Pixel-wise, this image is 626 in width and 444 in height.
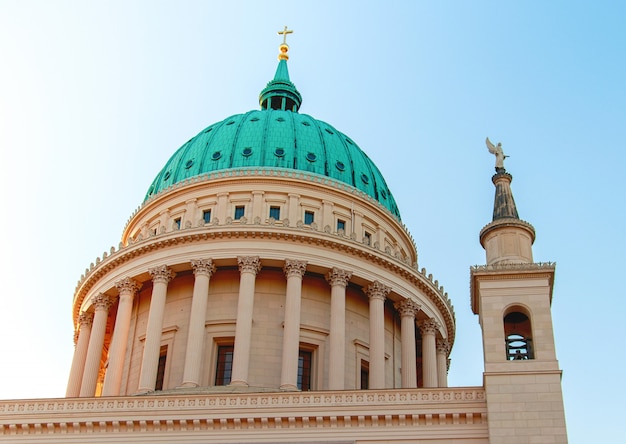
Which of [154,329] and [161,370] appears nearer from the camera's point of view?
[154,329]

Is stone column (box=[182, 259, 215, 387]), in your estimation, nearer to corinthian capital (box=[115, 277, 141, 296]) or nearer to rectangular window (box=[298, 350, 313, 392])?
corinthian capital (box=[115, 277, 141, 296])

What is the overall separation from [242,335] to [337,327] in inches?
187

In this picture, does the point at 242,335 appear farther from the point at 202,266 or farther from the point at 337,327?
the point at 337,327

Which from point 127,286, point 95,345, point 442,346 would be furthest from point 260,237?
point 442,346

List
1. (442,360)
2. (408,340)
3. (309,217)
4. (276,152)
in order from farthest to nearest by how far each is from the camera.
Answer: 1. (276,152)
2. (442,360)
3. (309,217)
4. (408,340)

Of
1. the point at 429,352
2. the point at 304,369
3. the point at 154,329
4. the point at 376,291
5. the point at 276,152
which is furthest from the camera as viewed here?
the point at 276,152

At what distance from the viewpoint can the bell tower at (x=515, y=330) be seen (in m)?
29.4

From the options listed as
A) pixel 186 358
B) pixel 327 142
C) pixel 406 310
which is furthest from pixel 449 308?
pixel 186 358

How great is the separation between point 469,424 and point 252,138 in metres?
28.0

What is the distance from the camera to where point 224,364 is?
147ft

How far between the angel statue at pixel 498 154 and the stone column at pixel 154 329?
18.2 meters

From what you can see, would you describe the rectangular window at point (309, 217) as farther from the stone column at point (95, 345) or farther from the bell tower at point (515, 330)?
the bell tower at point (515, 330)

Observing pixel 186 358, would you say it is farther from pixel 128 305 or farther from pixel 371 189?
pixel 371 189

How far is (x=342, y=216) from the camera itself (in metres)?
51.3
